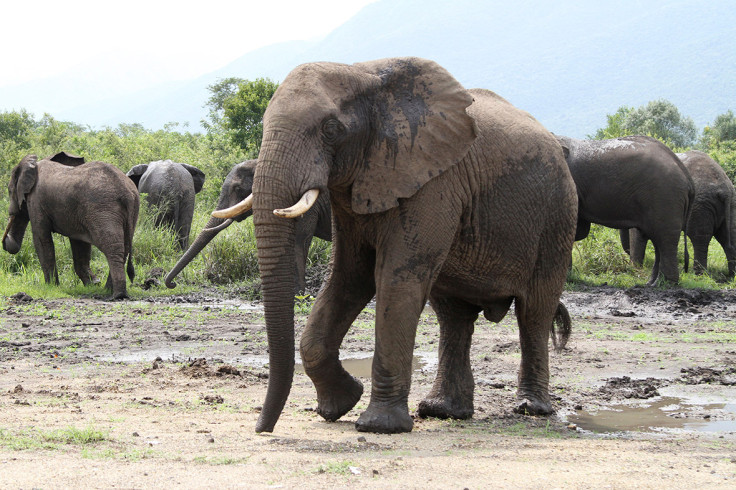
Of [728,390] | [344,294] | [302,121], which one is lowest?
[728,390]

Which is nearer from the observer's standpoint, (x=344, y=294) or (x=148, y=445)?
(x=148, y=445)

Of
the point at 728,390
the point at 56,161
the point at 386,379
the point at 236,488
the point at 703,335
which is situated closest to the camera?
the point at 236,488

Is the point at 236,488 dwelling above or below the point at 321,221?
below

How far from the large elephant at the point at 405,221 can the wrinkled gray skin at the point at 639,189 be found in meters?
8.04

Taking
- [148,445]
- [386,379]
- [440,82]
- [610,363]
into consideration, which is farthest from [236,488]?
[610,363]

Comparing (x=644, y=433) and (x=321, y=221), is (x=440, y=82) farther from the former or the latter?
(x=321, y=221)

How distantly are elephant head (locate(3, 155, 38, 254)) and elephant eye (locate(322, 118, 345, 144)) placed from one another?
10388 millimetres

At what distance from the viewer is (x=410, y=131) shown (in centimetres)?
599

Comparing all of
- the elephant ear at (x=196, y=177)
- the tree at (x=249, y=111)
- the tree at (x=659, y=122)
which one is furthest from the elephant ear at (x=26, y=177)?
the tree at (x=659, y=122)

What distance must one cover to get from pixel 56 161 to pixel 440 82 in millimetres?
10963

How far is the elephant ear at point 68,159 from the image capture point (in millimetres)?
15562

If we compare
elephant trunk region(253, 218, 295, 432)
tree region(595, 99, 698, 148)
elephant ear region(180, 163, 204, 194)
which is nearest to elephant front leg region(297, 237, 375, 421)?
elephant trunk region(253, 218, 295, 432)

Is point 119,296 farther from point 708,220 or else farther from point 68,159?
point 708,220

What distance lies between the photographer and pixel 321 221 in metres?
13.1
